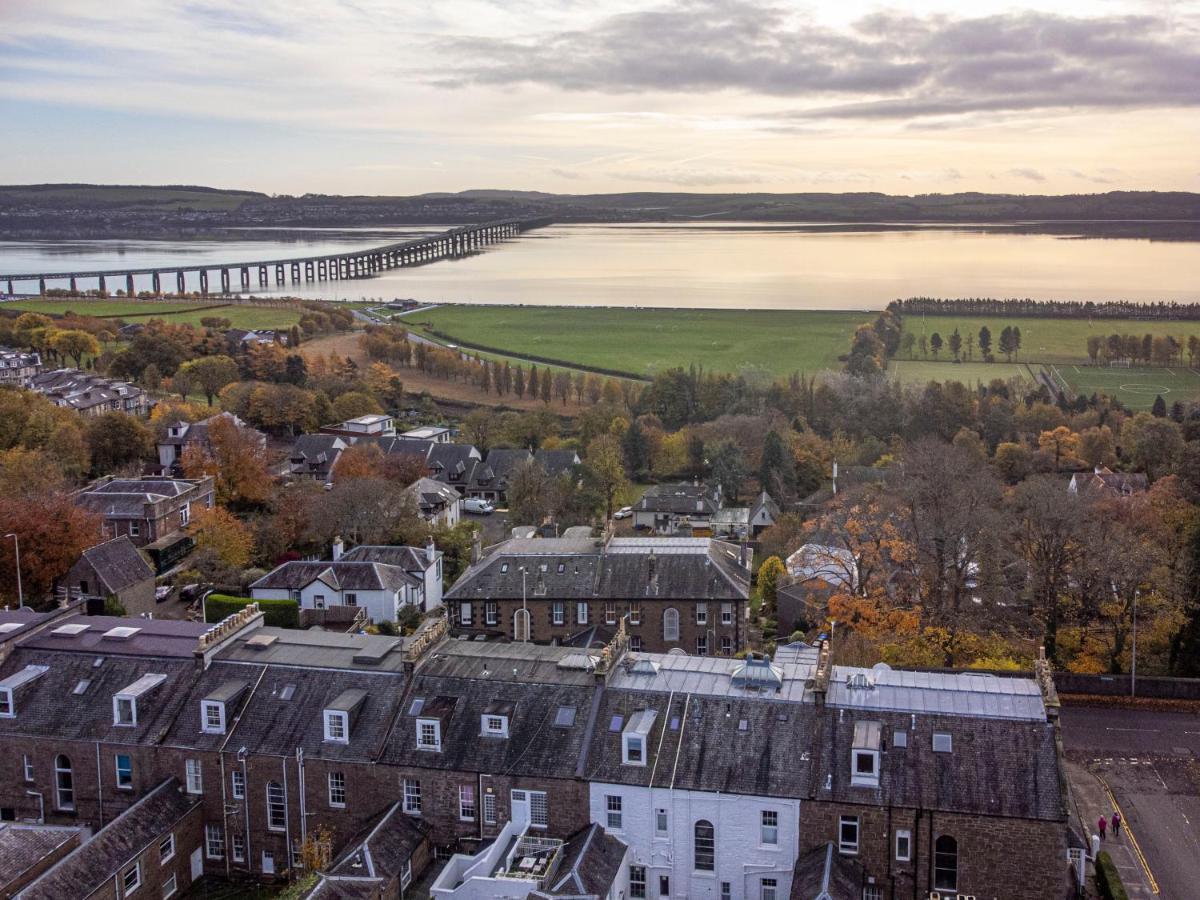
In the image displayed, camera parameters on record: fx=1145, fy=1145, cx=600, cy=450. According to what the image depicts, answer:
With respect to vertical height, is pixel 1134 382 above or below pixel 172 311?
below

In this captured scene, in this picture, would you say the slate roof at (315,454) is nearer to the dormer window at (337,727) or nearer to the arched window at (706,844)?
the dormer window at (337,727)

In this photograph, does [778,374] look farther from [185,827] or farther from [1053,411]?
[185,827]

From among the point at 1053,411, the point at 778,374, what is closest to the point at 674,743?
the point at 1053,411

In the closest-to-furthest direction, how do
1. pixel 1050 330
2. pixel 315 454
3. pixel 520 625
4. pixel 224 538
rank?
1. pixel 520 625
2. pixel 224 538
3. pixel 315 454
4. pixel 1050 330

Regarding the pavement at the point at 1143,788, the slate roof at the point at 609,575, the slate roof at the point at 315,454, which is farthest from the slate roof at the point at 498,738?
the slate roof at the point at 315,454

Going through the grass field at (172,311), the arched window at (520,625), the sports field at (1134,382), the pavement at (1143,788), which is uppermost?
the grass field at (172,311)

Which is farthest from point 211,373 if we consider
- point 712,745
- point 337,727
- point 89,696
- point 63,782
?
point 712,745

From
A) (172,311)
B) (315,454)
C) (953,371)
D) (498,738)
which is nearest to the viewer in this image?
(498,738)

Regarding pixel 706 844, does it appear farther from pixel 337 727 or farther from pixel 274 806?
pixel 274 806
